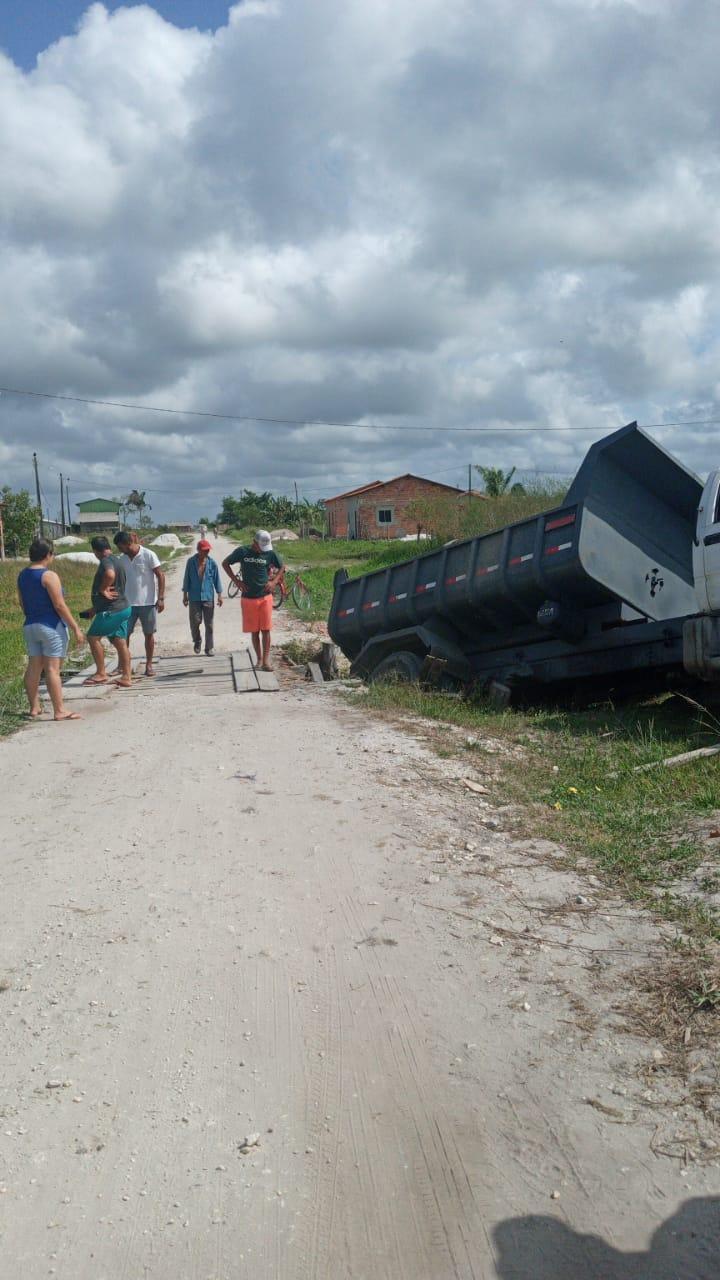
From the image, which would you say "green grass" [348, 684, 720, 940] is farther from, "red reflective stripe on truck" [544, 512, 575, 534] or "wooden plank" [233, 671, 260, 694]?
"red reflective stripe on truck" [544, 512, 575, 534]

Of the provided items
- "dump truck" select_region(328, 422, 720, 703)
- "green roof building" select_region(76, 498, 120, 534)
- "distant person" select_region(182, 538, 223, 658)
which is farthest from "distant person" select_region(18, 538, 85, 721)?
"green roof building" select_region(76, 498, 120, 534)

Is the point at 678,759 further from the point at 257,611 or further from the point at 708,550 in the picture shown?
the point at 257,611

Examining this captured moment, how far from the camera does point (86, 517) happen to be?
137000 mm

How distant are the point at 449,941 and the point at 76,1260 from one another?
204 cm

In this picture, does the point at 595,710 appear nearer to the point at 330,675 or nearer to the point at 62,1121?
the point at 330,675

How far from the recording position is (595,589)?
8680 mm

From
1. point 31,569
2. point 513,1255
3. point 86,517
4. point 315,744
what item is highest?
point 86,517

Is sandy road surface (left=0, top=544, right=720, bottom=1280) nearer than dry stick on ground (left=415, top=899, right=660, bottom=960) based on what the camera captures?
Yes

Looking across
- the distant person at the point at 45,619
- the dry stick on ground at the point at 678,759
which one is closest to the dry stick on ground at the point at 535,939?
the dry stick on ground at the point at 678,759

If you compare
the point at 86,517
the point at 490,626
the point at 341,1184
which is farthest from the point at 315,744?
the point at 86,517

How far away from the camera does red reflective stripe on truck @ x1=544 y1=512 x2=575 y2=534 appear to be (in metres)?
8.60

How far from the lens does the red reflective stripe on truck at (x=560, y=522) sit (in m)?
8.60

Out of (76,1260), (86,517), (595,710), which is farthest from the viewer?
(86,517)

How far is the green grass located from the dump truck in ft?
1.64
